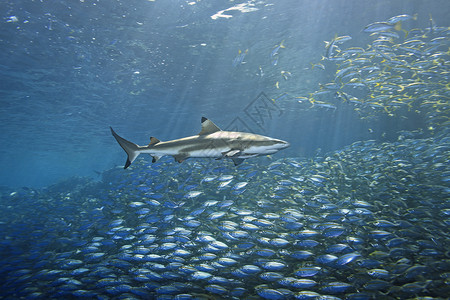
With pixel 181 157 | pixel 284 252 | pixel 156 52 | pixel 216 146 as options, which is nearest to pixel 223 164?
pixel 284 252

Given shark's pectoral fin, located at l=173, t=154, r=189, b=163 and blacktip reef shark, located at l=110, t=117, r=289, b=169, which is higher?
blacktip reef shark, located at l=110, t=117, r=289, b=169

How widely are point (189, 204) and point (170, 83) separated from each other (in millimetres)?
14397

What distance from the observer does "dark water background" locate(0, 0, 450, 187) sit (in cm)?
1219

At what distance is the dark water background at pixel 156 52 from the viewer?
12.2m

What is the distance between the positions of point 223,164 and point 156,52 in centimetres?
1106

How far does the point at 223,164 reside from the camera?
9781mm

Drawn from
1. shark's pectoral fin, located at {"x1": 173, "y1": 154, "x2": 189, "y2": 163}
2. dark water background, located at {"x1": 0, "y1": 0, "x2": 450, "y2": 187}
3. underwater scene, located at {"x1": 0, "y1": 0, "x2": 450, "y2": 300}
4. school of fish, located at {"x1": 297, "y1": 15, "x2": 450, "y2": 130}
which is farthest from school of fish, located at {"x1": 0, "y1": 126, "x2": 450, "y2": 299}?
dark water background, located at {"x1": 0, "y1": 0, "x2": 450, "y2": 187}

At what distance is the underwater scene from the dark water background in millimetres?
132

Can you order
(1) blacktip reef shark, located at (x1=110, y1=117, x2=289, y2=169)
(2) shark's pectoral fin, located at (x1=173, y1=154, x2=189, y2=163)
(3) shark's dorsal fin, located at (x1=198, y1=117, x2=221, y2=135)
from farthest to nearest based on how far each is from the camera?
1. (3) shark's dorsal fin, located at (x1=198, y1=117, x2=221, y2=135)
2. (2) shark's pectoral fin, located at (x1=173, y1=154, x2=189, y2=163)
3. (1) blacktip reef shark, located at (x1=110, y1=117, x2=289, y2=169)

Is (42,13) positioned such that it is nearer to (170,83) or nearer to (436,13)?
(170,83)

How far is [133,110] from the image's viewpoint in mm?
26359

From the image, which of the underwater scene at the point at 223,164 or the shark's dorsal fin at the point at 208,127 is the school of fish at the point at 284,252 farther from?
the shark's dorsal fin at the point at 208,127

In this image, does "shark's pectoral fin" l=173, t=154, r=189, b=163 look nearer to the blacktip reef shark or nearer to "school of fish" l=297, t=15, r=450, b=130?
the blacktip reef shark

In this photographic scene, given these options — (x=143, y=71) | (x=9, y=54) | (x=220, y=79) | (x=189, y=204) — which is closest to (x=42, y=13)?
(x=9, y=54)
